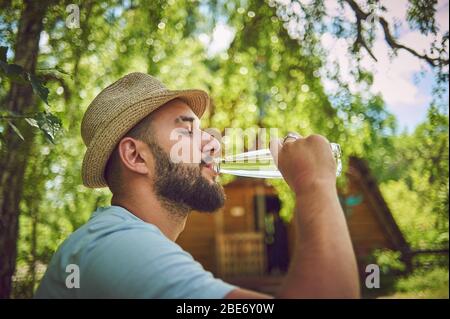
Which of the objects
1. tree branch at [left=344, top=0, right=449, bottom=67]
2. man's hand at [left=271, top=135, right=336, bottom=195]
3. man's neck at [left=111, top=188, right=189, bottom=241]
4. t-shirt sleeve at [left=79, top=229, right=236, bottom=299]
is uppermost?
tree branch at [left=344, top=0, right=449, bottom=67]

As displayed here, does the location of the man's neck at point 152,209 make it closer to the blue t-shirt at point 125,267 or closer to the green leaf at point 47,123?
the blue t-shirt at point 125,267

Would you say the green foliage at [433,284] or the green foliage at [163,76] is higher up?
the green foliage at [163,76]

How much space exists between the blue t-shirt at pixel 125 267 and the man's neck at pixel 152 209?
0.87 feet

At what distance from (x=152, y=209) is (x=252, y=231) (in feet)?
35.9

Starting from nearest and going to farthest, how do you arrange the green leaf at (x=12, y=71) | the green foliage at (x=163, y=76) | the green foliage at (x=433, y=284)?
the green leaf at (x=12, y=71) < the green foliage at (x=163, y=76) < the green foliage at (x=433, y=284)

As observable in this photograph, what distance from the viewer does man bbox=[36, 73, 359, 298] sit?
3.61ft

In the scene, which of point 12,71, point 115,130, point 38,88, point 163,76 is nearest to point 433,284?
point 163,76

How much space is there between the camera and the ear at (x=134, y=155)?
1.70 meters

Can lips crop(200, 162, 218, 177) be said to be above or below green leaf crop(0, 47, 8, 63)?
below

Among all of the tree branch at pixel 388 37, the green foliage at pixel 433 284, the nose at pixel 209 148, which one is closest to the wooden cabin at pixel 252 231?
the green foliage at pixel 433 284

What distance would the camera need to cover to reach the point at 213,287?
3.54 feet

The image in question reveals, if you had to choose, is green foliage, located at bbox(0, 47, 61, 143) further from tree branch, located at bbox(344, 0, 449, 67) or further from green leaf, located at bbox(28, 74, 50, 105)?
tree branch, located at bbox(344, 0, 449, 67)

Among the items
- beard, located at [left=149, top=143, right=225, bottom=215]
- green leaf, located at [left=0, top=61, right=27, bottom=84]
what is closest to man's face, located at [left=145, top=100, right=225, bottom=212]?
beard, located at [left=149, top=143, right=225, bottom=215]

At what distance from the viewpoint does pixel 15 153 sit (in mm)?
3119
